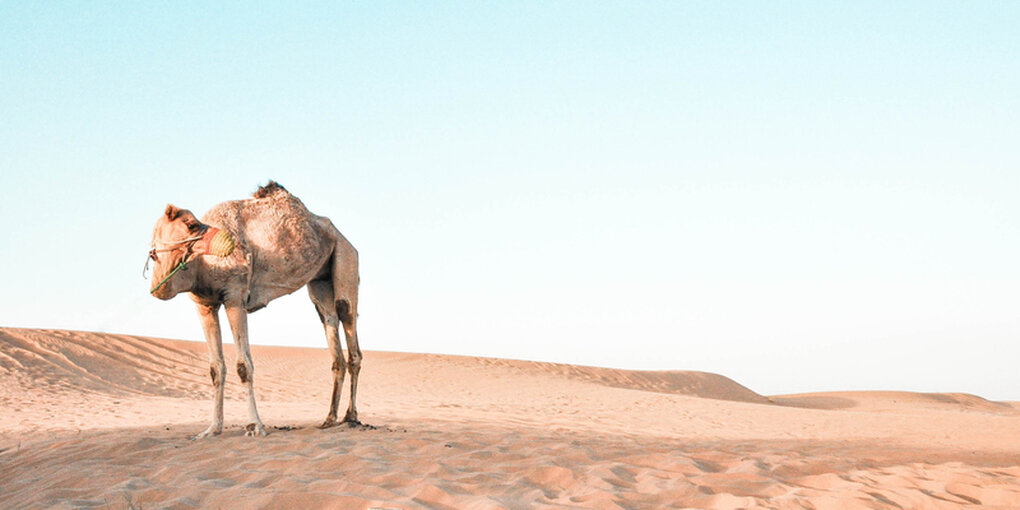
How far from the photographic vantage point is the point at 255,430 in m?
8.17

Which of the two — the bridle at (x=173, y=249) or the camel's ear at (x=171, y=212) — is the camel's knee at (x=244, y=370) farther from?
the camel's ear at (x=171, y=212)

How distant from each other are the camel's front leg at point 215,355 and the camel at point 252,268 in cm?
1

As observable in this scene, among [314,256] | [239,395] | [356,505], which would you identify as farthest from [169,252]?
[239,395]

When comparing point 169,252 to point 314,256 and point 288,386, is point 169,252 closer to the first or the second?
point 314,256

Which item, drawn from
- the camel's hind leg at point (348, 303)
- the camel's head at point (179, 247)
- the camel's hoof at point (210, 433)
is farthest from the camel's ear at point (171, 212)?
the camel's hoof at point (210, 433)

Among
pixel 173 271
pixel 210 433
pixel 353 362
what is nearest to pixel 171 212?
pixel 173 271

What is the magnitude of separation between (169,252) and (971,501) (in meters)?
7.77

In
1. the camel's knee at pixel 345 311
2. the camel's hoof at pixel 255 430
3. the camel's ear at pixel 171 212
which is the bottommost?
the camel's hoof at pixel 255 430

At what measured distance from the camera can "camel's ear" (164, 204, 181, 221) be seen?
813 centimetres

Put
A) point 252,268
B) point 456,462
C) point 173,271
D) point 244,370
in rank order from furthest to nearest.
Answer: point 252,268, point 244,370, point 173,271, point 456,462

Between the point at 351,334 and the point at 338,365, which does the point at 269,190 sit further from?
the point at 338,365

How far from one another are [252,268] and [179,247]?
874 mm

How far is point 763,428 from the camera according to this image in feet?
52.6

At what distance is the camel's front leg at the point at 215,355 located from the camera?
8.36 meters
